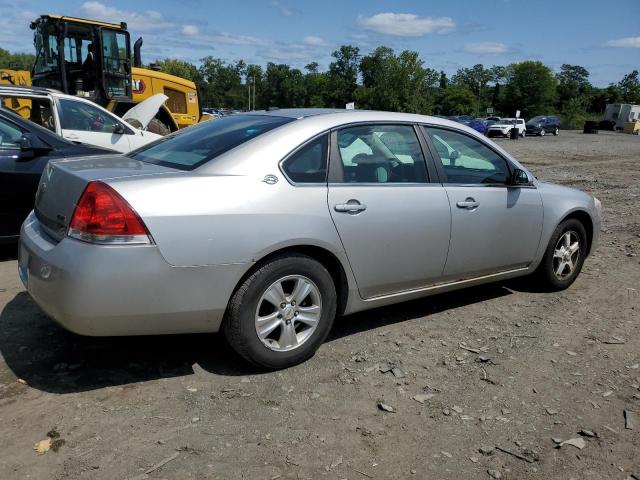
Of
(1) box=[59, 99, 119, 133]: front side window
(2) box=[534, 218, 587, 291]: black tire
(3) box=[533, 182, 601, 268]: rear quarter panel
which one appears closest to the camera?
(3) box=[533, 182, 601, 268]: rear quarter panel

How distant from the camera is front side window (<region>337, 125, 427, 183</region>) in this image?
12.5 feet

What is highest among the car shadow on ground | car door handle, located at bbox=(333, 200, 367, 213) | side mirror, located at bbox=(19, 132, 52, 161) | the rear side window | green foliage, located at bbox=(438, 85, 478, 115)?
green foliage, located at bbox=(438, 85, 478, 115)

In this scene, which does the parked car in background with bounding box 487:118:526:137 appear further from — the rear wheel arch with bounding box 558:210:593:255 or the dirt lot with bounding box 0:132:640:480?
the dirt lot with bounding box 0:132:640:480

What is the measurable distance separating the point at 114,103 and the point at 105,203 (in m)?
10.4

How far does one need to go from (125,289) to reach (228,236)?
0.59 metres

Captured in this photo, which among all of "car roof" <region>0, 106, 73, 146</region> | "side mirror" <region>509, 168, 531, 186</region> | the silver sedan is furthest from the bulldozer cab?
"side mirror" <region>509, 168, 531, 186</region>

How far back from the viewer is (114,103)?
12438mm

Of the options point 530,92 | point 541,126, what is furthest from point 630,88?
point 541,126

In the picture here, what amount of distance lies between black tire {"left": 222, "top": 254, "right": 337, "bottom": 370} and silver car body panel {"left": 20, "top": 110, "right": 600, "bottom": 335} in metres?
0.08

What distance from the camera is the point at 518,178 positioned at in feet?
15.3

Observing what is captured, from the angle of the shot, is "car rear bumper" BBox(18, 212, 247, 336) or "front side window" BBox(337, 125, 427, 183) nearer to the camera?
"car rear bumper" BBox(18, 212, 247, 336)

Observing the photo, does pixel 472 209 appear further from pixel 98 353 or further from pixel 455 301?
pixel 98 353

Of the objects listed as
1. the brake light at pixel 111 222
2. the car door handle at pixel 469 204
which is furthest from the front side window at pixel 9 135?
the car door handle at pixel 469 204

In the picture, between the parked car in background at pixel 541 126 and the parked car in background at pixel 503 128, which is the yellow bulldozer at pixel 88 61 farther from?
the parked car in background at pixel 541 126
